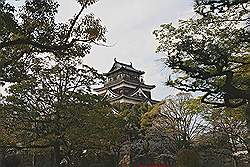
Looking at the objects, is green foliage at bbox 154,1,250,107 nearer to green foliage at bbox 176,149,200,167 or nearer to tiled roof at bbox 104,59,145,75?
green foliage at bbox 176,149,200,167

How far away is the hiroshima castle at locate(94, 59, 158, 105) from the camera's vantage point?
3659cm

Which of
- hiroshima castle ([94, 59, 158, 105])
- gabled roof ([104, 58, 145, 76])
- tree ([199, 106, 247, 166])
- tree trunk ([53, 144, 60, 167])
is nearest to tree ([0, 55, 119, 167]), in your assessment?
tree trunk ([53, 144, 60, 167])

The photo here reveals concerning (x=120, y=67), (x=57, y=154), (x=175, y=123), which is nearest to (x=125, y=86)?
(x=120, y=67)

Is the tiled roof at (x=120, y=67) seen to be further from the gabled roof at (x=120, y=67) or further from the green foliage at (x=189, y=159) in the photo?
the green foliage at (x=189, y=159)

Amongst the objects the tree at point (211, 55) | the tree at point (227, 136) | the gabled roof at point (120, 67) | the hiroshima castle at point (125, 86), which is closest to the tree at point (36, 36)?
the tree at point (211, 55)

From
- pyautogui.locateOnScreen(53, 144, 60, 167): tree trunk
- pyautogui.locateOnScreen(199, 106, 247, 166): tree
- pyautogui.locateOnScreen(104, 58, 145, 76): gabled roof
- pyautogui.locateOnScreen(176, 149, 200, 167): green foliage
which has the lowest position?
pyautogui.locateOnScreen(176, 149, 200, 167): green foliage

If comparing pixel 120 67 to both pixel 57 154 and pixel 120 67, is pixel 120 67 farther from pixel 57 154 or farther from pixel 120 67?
pixel 57 154

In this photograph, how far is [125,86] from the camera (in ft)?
129

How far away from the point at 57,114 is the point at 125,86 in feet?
78.7

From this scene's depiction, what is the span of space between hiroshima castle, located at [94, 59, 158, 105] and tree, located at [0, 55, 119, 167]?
60.9 ft

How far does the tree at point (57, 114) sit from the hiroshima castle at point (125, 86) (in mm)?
18576

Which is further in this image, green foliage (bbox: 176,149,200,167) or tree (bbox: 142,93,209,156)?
tree (bbox: 142,93,209,156)

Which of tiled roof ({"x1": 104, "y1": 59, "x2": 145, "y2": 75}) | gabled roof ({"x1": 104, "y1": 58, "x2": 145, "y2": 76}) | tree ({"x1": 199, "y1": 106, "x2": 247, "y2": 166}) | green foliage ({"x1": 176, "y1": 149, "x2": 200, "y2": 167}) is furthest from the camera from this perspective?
tiled roof ({"x1": 104, "y1": 59, "x2": 145, "y2": 75})

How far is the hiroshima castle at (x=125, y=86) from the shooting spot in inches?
1441
